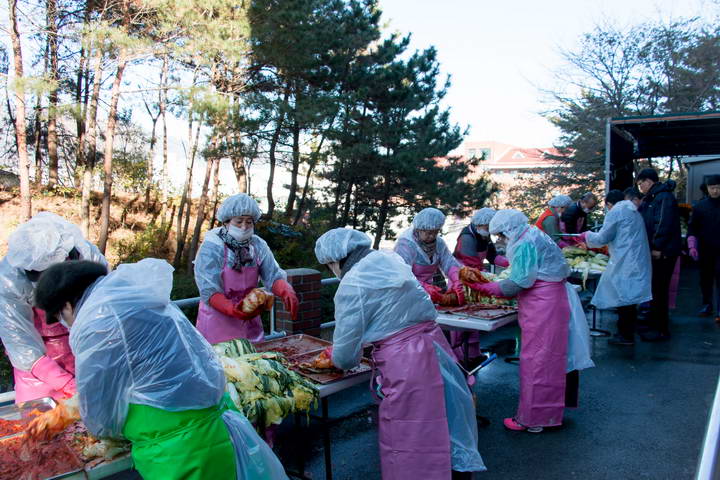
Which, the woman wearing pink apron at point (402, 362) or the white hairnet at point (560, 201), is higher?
the white hairnet at point (560, 201)

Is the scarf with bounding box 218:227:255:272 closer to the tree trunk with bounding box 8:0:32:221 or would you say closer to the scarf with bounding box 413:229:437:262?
the scarf with bounding box 413:229:437:262

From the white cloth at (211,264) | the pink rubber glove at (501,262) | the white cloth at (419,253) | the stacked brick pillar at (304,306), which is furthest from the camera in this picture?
the pink rubber glove at (501,262)

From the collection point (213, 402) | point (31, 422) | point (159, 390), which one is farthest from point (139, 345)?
point (31, 422)

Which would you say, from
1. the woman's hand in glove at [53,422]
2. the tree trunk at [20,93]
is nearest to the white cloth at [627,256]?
the woman's hand in glove at [53,422]

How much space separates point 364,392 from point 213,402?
375cm

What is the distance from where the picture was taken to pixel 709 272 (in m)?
8.21

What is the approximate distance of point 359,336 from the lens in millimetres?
2764

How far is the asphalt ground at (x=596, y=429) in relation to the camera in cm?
Answer: 393

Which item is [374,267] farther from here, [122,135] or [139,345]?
[122,135]

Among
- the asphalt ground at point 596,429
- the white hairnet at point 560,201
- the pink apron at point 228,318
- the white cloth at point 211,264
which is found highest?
the white hairnet at point 560,201

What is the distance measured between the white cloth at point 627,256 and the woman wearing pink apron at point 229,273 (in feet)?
15.3

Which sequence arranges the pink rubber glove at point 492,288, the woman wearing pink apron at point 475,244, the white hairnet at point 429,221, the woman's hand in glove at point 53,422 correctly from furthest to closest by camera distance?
the woman wearing pink apron at point 475,244, the white hairnet at point 429,221, the pink rubber glove at point 492,288, the woman's hand in glove at point 53,422

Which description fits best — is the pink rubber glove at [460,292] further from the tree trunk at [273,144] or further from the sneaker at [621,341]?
the tree trunk at [273,144]

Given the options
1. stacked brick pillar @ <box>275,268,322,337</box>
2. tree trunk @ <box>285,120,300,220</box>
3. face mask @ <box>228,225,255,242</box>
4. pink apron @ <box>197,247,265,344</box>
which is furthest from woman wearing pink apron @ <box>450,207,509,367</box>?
tree trunk @ <box>285,120,300,220</box>
